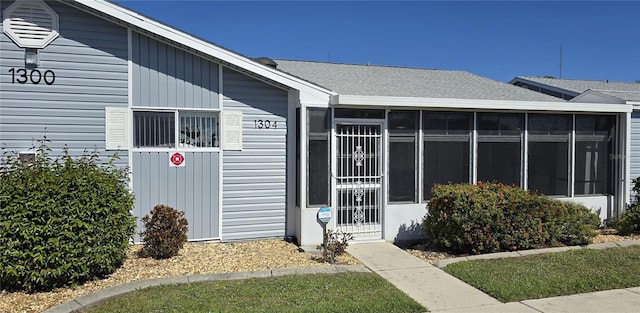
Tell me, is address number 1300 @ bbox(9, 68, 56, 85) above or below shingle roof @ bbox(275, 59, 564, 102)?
below

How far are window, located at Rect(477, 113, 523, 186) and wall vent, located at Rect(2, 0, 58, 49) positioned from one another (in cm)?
771

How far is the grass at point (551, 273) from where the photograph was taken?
6215 millimetres

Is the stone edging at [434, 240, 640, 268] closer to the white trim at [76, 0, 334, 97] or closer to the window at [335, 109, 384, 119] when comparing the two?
the window at [335, 109, 384, 119]

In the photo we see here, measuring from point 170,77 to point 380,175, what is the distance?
407 cm

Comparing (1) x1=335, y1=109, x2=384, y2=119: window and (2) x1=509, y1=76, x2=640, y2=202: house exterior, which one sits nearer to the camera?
(1) x1=335, y1=109, x2=384, y2=119: window

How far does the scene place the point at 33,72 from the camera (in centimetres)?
743

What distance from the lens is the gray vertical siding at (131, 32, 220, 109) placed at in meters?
7.92

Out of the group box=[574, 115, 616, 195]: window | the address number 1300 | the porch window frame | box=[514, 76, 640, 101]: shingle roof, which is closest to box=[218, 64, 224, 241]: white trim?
the address number 1300

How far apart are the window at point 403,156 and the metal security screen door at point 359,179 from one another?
0.28 meters

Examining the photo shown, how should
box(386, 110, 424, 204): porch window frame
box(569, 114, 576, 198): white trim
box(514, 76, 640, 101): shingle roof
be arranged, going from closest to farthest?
box(386, 110, 424, 204): porch window frame
box(569, 114, 576, 198): white trim
box(514, 76, 640, 101): shingle roof

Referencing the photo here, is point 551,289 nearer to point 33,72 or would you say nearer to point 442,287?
point 442,287

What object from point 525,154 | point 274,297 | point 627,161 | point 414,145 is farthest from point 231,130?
point 627,161

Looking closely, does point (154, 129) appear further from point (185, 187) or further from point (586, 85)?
point (586, 85)

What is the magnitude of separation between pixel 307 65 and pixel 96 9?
5987mm
